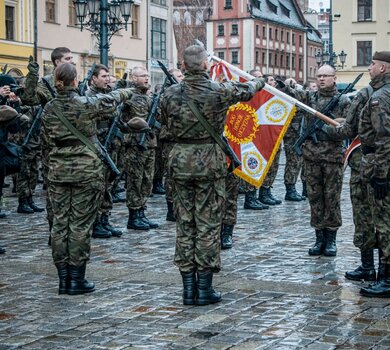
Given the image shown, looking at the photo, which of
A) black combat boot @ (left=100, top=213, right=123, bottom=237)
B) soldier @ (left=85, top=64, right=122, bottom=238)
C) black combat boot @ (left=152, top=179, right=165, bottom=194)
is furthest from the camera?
black combat boot @ (left=152, top=179, right=165, bottom=194)

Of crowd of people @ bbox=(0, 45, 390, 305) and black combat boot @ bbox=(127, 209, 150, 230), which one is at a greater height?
crowd of people @ bbox=(0, 45, 390, 305)

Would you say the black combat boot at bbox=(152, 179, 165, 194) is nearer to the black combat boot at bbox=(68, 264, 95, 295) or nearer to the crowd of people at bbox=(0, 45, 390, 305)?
the crowd of people at bbox=(0, 45, 390, 305)

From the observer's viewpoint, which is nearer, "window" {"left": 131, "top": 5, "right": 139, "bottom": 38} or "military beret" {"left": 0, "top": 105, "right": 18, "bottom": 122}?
"military beret" {"left": 0, "top": 105, "right": 18, "bottom": 122}

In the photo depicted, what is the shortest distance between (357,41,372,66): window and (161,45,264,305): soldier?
189 ft

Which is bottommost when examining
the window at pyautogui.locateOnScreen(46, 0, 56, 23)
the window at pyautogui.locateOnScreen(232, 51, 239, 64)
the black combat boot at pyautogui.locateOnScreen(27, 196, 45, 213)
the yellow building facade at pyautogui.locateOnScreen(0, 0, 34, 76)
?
the black combat boot at pyautogui.locateOnScreen(27, 196, 45, 213)

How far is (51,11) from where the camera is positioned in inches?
1656

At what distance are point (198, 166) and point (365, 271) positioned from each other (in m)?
2.17

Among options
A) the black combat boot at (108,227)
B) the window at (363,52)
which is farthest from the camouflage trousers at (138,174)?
the window at (363,52)

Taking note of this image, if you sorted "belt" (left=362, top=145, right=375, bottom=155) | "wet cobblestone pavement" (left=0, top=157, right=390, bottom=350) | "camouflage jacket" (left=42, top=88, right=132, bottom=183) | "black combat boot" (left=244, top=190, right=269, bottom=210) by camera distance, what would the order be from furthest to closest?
1. "black combat boot" (left=244, top=190, right=269, bottom=210)
2. "camouflage jacket" (left=42, top=88, right=132, bottom=183)
3. "belt" (left=362, top=145, right=375, bottom=155)
4. "wet cobblestone pavement" (left=0, top=157, right=390, bottom=350)

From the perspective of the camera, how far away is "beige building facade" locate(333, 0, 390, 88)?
64.2 m

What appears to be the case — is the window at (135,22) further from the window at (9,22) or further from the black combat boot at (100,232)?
the black combat boot at (100,232)

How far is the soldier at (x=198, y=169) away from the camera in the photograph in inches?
315

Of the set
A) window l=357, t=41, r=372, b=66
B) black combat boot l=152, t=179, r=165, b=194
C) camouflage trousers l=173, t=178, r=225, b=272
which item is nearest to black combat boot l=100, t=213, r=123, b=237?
camouflage trousers l=173, t=178, r=225, b=272

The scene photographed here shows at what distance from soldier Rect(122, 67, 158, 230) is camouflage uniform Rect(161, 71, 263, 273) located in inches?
183
